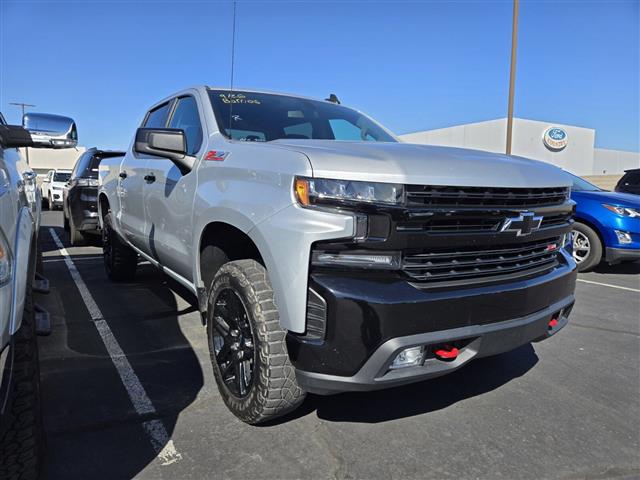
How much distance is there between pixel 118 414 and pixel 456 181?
7.12ft

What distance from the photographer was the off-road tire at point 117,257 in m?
5.53

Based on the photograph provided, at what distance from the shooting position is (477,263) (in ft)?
7.61

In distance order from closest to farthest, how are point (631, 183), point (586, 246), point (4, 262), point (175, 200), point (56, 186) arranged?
point (4, 262) → point (175, 200) → point (586, 246) → point (631, 183) → point (56, 186)

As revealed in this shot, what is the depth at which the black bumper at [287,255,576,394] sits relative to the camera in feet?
6.61

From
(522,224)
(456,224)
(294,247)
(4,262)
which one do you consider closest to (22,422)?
(4,262)

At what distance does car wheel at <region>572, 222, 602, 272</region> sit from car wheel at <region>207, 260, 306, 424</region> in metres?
5.99

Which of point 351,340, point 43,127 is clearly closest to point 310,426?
point 351,340

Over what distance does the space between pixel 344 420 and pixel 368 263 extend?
1090mm

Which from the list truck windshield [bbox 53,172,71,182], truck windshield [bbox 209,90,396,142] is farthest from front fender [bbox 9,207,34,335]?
truck windshield [bbox 53,172,71,182]

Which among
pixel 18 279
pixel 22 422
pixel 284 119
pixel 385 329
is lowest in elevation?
pixel 22 422

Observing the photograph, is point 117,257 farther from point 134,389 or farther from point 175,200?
point 134,389

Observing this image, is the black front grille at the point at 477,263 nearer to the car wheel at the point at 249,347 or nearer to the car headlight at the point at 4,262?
the car wheel at the point at 249,347

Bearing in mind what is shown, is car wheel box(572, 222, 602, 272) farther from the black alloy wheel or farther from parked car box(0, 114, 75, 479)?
parked car box(0, 114, 75, 479)

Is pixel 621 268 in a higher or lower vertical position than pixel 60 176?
lower
